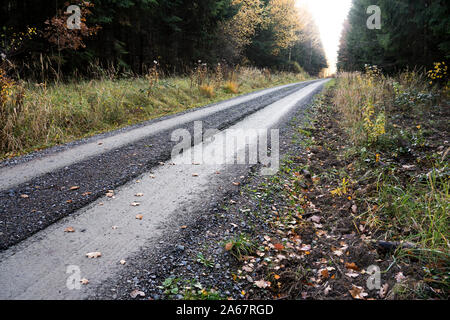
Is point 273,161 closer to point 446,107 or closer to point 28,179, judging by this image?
point 28,179

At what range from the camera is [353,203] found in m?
3.76

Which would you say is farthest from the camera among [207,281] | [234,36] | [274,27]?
[274,27]

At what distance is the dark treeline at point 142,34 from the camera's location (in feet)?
30.0

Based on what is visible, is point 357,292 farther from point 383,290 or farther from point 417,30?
point 417,30

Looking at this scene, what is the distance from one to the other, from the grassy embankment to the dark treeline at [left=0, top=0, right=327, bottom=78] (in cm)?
97

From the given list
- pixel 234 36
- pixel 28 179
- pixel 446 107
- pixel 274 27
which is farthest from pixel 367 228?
pixel 274 27

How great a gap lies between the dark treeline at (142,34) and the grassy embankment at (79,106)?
0.97 metres

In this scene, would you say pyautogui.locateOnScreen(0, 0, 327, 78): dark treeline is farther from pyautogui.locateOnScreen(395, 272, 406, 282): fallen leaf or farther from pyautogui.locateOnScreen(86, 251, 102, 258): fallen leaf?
pyautogui.locateOnScreen(395, 272, 406, 282): fallen leaf

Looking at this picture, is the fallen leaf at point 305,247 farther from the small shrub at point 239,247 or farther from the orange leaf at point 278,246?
the small shrub at point 239,247

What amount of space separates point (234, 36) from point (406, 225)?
19277mm

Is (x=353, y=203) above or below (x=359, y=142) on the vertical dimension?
below

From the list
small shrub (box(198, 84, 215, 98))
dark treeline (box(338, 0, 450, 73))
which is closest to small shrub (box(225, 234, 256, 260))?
dark treeline (box(338, 0, 450, 73))

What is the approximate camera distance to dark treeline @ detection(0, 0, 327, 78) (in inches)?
360

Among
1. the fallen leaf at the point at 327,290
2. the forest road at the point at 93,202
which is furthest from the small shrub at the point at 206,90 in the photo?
the fallen leaf at the point at 327,290
